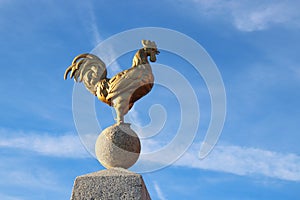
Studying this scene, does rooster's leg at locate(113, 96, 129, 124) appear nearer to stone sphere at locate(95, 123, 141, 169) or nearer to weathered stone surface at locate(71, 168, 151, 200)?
stone sphere at locate(95, 123, 141, 169)

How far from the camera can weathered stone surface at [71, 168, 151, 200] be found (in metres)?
7.44

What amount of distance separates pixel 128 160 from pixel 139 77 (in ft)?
4.68

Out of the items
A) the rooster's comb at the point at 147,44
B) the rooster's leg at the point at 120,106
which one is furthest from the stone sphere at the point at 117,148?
the rooster's comb at the point at 147,44

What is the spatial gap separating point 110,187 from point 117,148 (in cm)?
69

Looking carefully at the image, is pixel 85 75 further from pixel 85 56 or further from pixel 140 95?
pixel 140 95

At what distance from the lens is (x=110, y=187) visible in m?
7.51

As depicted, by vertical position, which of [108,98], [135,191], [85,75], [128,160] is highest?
[85,75]

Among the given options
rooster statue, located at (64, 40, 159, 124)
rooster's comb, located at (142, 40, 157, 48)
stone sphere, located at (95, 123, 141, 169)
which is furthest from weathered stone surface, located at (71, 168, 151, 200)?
rooster's comb, located at (142, 40, 157, 48)

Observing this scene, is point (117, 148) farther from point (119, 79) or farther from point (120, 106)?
point (119, 79)

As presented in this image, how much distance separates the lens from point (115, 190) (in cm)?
748

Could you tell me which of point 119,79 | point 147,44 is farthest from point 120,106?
point 147,44

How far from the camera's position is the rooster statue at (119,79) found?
27.0 feet

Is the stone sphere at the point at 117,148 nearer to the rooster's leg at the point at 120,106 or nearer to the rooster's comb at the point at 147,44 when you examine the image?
the rooster's leg at the point at 120,106

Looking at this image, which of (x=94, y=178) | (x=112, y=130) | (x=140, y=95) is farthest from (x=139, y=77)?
(x=94, y=178)
